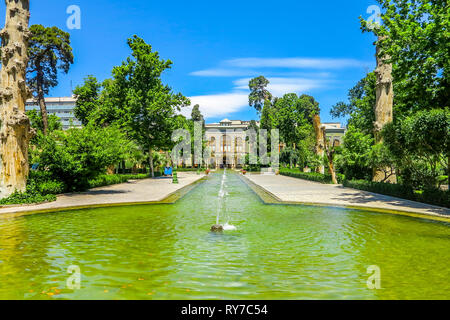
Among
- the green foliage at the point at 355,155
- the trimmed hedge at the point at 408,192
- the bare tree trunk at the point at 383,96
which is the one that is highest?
the bare tree trunk at the point at 383,96

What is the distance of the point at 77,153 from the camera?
652 inches

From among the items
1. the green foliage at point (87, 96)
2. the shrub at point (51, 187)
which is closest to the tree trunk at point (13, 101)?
the shrub at point (51, 187)

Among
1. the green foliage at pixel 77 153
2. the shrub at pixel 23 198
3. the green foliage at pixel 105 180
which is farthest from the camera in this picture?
the green foliage at pixel 105 180

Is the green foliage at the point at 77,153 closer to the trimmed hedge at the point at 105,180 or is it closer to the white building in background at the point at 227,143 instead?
the trimmed hedge at the point at 105,180

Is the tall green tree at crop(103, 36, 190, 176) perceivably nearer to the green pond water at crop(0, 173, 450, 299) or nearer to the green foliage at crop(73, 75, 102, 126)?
the green foliage at crop(73, 75, 102, 126)

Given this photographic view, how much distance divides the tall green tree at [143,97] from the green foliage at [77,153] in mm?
16523

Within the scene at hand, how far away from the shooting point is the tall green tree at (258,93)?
6700 centimetres

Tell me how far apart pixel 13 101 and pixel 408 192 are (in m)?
17.3

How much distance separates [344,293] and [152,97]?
107 ft

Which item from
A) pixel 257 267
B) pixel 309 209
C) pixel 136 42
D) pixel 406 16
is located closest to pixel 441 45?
pixel 406 16

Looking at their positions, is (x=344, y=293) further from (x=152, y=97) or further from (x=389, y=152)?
(x=152, y=97)

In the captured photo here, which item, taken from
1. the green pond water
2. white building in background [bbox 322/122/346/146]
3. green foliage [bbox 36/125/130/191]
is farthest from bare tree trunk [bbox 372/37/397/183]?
white building in background [bbox 322/122/346/146]

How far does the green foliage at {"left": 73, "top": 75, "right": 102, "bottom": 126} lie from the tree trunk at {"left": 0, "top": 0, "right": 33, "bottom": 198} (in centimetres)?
2376

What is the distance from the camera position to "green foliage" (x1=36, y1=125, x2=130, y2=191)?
53.1 ft
